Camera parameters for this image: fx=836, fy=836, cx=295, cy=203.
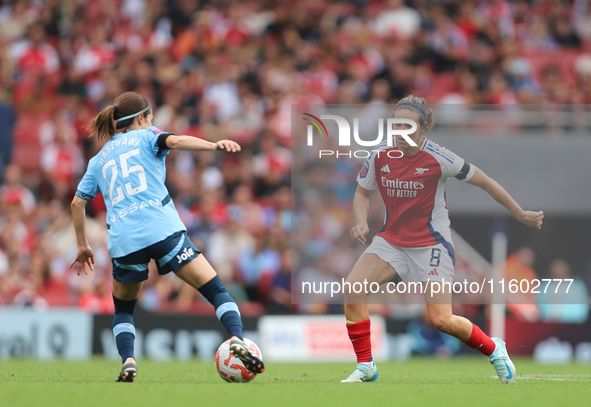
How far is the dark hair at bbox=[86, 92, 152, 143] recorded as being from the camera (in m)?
6.58

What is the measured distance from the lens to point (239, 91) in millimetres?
15289

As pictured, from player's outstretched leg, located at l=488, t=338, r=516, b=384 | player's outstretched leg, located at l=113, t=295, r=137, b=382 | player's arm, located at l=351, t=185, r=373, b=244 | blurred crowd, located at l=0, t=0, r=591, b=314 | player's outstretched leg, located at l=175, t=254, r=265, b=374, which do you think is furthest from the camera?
blurred crowd, located at l=0, t=0, r=591, b=314

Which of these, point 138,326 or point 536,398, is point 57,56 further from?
point 536,398

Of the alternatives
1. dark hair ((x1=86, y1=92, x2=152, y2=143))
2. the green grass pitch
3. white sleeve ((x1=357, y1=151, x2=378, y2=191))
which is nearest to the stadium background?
the green grass pitch

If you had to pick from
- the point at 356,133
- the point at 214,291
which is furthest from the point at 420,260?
the point at 356,133

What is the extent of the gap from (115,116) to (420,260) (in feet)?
8.95

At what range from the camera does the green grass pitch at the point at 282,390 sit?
16.6ft

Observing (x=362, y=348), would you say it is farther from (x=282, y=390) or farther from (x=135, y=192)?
(x=135, y=192)

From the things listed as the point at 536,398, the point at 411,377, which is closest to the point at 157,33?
the point at 411,377

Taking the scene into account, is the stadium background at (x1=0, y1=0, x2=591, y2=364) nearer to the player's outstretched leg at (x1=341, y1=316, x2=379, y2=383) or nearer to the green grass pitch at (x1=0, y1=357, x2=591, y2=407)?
the green grass pitch at (x1=0, y1=357, x2=591, y2=407)

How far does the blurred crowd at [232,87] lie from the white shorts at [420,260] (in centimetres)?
421

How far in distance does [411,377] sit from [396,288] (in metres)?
4.50

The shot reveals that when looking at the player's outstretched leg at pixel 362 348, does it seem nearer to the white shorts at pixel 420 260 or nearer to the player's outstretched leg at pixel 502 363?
the white shorts at pixel 420 260

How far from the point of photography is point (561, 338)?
41.4ft
